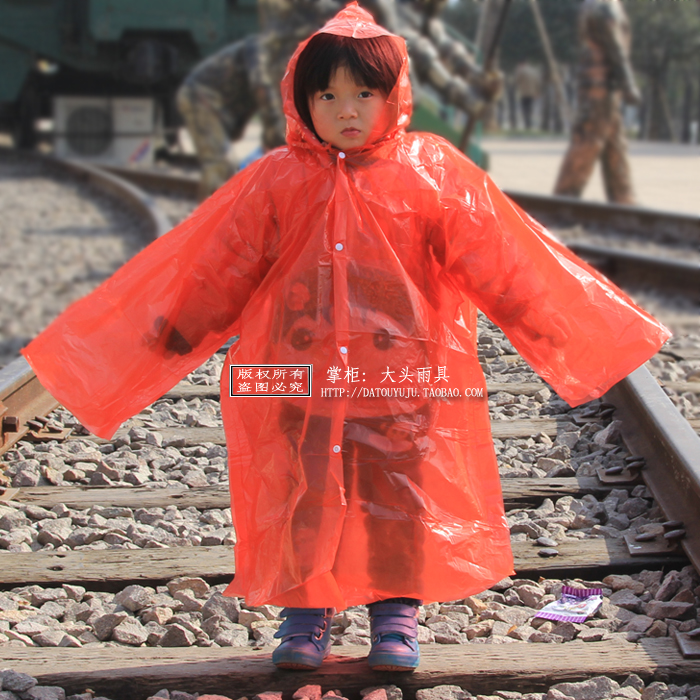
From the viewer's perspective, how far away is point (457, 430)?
1.92m

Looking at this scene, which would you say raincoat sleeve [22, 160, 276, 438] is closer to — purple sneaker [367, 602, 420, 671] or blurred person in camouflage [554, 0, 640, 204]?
purple sneaker [367, 602, 420, 671]

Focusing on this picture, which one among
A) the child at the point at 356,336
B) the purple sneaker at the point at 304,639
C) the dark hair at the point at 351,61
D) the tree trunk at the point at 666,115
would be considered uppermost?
the tree trunk at the point at 666,115

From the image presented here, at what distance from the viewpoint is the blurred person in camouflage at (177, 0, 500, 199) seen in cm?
985

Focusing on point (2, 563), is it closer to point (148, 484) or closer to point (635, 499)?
point (148, 484)

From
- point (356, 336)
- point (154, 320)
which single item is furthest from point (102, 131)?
point (356, 336)

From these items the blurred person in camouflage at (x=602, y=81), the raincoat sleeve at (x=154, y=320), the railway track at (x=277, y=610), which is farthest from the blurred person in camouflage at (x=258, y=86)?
the raincoat sleeve at (x=154, y=320)

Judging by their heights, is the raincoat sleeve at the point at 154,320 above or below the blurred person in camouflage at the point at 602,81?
below

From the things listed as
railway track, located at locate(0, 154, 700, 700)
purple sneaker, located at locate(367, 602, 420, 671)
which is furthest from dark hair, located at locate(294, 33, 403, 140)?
railway track, located at locate(0, 154, 700, 700)

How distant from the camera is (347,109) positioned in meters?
1.84

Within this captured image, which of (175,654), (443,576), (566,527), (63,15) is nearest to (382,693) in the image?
(443,576)

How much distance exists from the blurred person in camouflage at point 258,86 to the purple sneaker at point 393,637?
25.8 feet

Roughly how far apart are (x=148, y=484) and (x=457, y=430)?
1232 mm

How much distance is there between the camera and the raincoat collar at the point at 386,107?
1.86 metres

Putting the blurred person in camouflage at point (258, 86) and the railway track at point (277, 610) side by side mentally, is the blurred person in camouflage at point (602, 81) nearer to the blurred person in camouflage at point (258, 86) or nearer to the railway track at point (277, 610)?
the blurred person in camouflage at point (258, 86)
